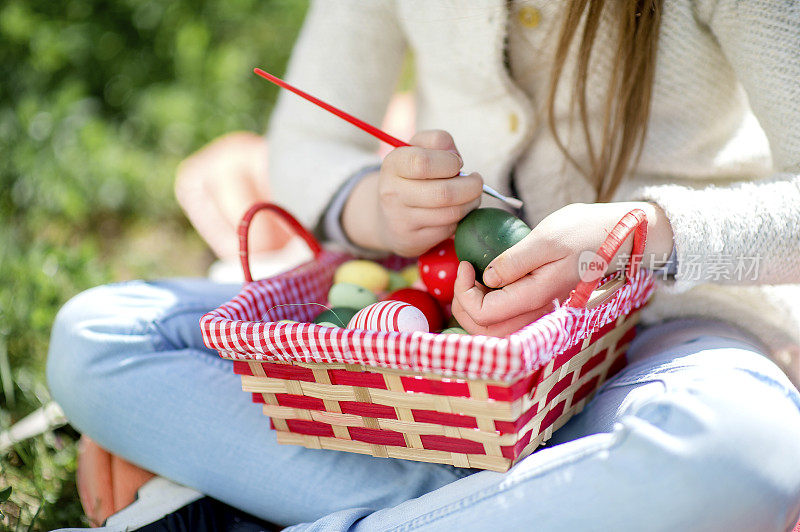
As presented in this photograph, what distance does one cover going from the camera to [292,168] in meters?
1.20

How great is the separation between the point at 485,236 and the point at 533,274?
8 cm

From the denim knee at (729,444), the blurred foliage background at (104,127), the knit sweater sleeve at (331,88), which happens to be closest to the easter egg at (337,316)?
the knit sweater sleeve at (331,88)

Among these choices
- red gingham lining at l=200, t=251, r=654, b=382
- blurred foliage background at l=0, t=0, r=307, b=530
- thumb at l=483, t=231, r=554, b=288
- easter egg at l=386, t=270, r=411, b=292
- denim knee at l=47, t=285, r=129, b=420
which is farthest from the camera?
blurred foliage background at l=0, t=0, r=307, b=530

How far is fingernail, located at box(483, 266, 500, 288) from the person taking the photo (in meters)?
0.77

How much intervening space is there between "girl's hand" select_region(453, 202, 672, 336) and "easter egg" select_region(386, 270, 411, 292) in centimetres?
30

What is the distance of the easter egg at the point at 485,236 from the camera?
82 cm

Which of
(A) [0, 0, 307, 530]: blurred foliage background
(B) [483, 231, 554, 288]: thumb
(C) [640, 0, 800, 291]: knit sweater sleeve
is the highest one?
(C) [640, 0, 800, 291]: knit sweater sleeve

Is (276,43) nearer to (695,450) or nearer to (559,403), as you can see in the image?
(559,403)

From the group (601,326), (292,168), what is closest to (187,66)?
(292,168)

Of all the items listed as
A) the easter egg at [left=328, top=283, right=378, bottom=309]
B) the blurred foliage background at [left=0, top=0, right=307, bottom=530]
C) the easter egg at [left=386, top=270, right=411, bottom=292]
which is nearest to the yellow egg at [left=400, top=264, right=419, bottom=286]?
the easter egg at [left=386, top=270, right=411, bottom=292]

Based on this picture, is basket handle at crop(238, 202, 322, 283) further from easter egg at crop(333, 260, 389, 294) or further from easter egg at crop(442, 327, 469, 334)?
easter egg at crop(442, 327, 469, 334)

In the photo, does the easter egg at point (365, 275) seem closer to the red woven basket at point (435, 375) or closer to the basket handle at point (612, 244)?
the red woven basket at point (435, 375)

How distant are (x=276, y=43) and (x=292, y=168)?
138 cm

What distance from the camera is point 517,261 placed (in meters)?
0.76
